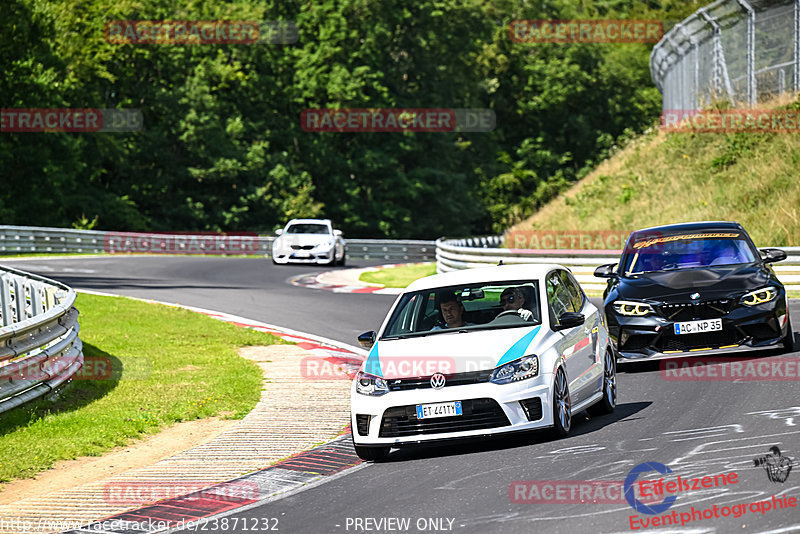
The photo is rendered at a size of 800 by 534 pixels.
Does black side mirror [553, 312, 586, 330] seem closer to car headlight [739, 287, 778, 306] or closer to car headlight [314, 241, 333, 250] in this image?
car headlight [739, 287, 778, 306]

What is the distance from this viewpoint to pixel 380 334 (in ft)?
34.7

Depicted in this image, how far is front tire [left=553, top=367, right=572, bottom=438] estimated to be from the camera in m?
9.59

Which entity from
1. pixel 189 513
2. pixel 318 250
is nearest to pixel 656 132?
pixel 318 250

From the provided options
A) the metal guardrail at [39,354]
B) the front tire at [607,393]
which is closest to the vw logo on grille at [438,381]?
the front tire at [607,393]

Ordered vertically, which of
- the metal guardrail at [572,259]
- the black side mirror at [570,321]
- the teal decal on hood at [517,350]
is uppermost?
the black side mirror at [570,321]

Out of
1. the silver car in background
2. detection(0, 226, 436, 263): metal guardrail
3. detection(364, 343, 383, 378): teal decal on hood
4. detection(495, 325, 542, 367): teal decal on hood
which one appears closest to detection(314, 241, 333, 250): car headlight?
the silver car in background

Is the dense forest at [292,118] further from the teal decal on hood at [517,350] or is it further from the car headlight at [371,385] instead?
the teal decal on hood at [517,350]

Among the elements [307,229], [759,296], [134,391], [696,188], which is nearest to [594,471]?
[759,296]

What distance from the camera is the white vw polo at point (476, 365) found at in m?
9.39

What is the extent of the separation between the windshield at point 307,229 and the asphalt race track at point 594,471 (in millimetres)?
24634

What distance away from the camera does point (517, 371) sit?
948 cm

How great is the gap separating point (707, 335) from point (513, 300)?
3.21m

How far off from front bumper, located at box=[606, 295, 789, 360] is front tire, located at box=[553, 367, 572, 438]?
326 centimetres

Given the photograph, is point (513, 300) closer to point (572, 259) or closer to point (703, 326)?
point (703, 326)
